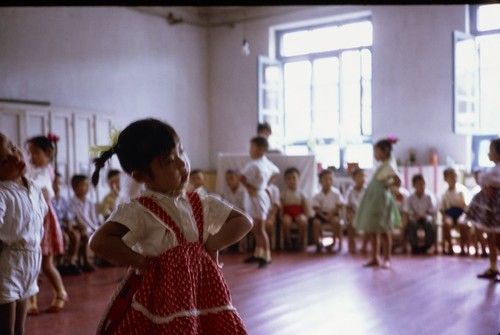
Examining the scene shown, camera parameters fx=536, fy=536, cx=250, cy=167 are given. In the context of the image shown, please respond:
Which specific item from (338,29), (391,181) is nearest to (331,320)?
(391,181)

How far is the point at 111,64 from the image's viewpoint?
832 centimetres

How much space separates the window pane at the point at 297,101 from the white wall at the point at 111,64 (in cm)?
162

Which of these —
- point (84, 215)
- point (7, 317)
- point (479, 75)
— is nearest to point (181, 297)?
point (7, 317)

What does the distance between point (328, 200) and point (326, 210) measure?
0.42 feet

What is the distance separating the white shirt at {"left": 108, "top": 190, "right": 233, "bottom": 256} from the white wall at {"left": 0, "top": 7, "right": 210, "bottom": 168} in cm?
627

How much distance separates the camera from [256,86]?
955cm

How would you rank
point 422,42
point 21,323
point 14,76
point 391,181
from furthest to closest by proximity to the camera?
point 422,42
point 14,76
point 391,181
point 21,323

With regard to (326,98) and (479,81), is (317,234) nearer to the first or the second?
(326,98)

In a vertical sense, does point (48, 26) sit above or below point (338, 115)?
above

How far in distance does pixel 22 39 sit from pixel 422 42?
5.63m

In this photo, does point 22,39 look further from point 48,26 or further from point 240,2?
point 240,2

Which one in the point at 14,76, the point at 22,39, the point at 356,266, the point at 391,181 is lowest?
the point at 356,266

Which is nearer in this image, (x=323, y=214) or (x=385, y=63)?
(x=323, y=214)

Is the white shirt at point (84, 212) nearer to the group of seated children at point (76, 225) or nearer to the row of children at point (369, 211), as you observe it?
the group of seated children at point (76, 225)
